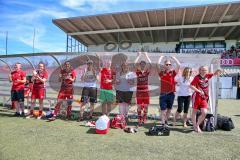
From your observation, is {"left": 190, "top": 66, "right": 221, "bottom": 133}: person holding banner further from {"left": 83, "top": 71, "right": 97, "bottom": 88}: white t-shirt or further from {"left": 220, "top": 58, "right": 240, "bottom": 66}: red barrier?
{"left": 220, "top": 58, "right": 240, "bottom": 66}: red barrier

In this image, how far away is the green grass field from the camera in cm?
513

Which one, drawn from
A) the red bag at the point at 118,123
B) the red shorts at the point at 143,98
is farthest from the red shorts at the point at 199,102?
the red bag at the point at 118,123

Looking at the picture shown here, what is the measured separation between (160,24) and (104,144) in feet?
100

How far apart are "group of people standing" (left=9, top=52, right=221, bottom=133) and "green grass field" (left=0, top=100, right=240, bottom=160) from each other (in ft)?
2.80

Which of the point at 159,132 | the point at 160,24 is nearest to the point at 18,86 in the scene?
the point at 159,132

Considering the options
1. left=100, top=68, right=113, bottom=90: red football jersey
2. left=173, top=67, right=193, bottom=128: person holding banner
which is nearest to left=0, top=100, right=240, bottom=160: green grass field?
left=173, top=67, right=193, bottom=128: person holding banner

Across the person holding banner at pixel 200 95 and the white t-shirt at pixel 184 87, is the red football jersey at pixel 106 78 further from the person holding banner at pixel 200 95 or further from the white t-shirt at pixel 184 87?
the person holding banner at pixel 200 95

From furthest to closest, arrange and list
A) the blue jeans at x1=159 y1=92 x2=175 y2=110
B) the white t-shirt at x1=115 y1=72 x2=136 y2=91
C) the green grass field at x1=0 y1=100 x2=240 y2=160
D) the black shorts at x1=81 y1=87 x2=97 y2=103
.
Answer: the black shorts at x1=81 y1=87 x2=97 y2=103, the white t-shirt at x1=115 y1=72 x2=136 y2=91, the blue jeans at x1=159 y1=92 x2=175 y2=110, the green grass field at x1=0 y1=100 x2=240 y2=160

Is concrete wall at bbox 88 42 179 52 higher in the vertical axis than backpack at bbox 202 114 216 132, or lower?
higher

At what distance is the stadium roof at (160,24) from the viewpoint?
31453 millimetres

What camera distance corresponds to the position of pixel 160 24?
35.1 metres

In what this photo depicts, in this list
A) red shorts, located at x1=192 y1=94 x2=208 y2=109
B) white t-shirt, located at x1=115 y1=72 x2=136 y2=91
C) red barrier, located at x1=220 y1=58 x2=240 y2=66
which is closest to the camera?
red shorts, located at x1=192 y1=94 x2=208 y2=109

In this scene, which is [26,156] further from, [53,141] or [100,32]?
[100,32]

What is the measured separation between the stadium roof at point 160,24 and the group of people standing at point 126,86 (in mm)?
23527
